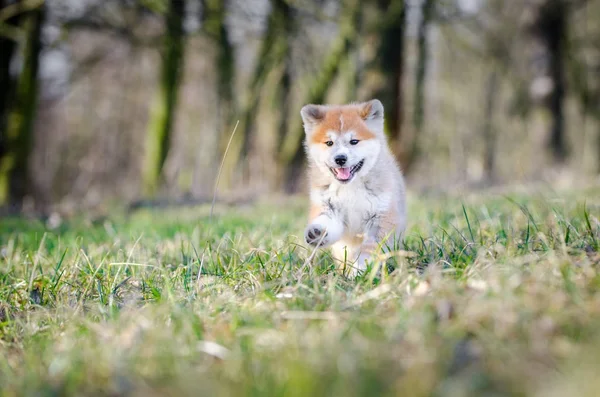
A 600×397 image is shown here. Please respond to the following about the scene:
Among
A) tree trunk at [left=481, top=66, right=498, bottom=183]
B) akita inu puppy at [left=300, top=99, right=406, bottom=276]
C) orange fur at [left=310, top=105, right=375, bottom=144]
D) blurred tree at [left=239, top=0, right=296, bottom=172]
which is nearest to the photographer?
akita inu puppy at [left=300, top=99, right=406, bottom=276]

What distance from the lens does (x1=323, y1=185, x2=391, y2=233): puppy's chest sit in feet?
13.0

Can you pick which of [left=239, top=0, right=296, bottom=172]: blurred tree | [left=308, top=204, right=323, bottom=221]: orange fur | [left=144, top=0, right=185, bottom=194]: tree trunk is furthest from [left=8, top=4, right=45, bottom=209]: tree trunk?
[left=308, top=204, right=323, bottom=221]: orange fur

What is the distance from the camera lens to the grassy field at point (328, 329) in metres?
1.71

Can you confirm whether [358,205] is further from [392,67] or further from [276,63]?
[276,63]

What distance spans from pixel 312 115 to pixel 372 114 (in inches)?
17.8

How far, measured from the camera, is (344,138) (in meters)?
4.20

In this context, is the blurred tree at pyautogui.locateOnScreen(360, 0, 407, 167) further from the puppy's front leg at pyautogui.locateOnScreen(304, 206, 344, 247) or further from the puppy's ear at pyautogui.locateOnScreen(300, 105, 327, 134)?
the puppy's front leg at pyautogui.locateOnScreen(304, 206, 344, 247)

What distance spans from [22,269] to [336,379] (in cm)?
328

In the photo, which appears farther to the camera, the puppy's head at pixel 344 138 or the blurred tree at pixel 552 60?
the blurred tree at pixel 552 60

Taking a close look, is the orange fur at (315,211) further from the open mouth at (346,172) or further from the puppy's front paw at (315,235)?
the puppy's front paw at (315,235)

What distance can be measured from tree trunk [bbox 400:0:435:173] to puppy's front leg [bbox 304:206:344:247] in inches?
326

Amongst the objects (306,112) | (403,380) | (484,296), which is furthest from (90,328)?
(306,112)

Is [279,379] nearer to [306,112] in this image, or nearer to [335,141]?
[335,141]

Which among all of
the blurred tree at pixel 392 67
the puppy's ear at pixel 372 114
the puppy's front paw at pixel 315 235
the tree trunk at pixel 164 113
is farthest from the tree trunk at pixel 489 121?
the puppy's front paw at pixel 315 235
